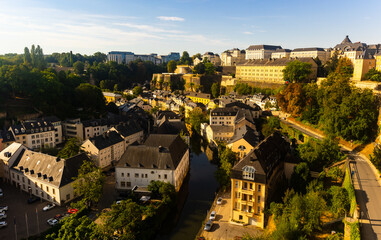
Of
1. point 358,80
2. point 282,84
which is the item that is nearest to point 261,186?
point 358,80

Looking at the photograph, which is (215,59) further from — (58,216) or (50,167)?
(58,216)

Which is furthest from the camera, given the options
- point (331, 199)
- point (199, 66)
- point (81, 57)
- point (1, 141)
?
point (81, 57)

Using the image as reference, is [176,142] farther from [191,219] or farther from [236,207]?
[236,207]

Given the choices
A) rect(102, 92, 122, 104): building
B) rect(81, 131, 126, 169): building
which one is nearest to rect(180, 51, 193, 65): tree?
rect(102, 92, 122, 104): building

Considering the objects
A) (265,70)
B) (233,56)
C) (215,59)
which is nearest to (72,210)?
(265,70)

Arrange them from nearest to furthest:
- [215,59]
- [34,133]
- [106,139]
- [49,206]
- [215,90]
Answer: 1. [49,206]
2. [106,139]
3. [34,133]
4. [215,90]
5. [215,59]
